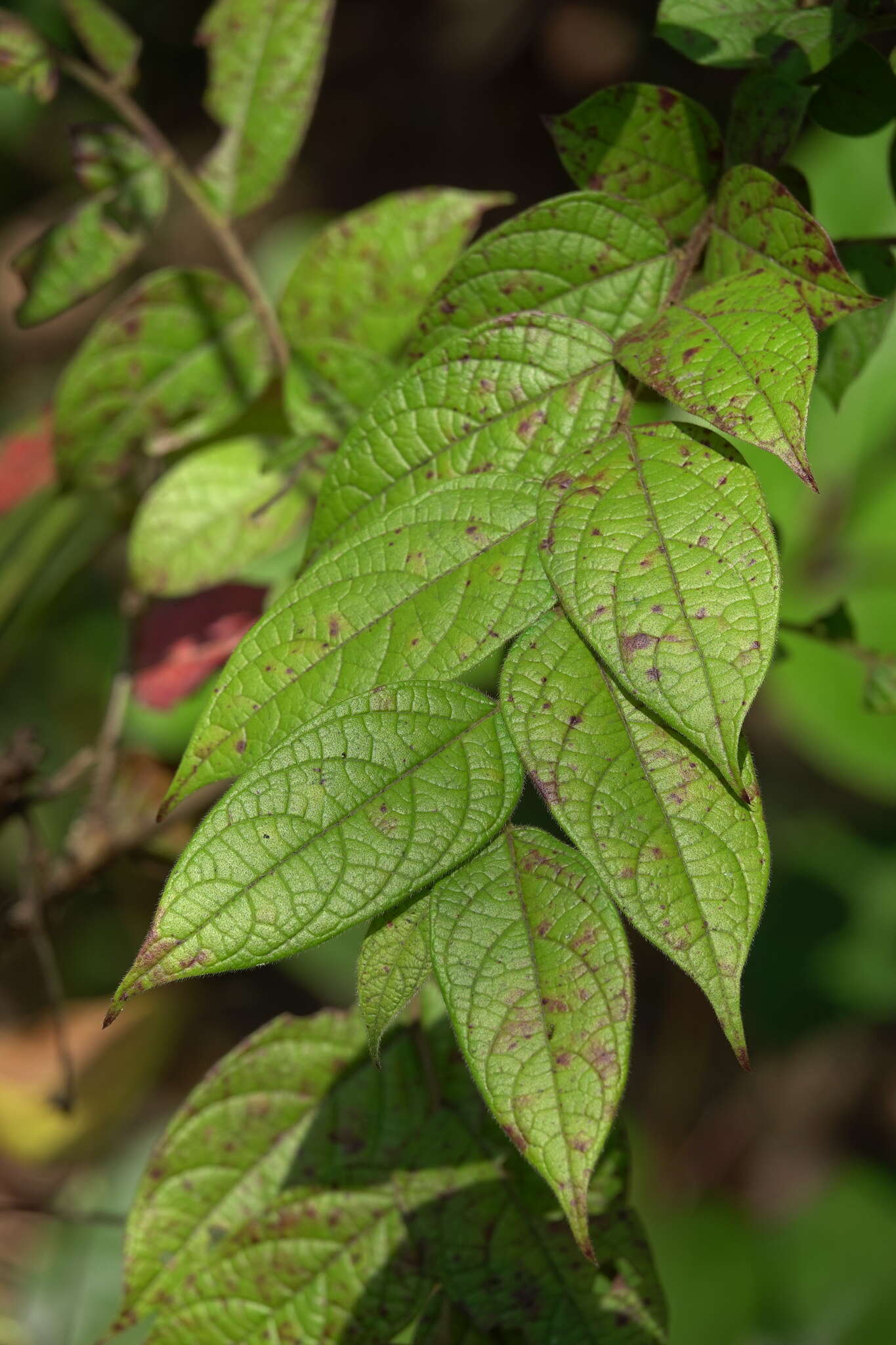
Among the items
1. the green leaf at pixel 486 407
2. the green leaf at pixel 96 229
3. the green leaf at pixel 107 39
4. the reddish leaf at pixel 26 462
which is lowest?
the reddish leaf at pixel 26 462

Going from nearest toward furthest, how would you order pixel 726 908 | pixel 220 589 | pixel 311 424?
pixel 726 908, pixel 311 424, pixel 220 589

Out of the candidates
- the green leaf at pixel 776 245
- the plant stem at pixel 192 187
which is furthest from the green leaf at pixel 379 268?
the green leaf at pixel 776 245

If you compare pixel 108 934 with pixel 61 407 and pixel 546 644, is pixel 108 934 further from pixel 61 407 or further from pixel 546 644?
pixel 546 644

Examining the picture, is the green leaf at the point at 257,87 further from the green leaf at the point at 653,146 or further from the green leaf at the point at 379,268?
the green leaf at the point at 653,146

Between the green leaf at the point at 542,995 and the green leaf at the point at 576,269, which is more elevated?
the green leaf at the point at 576,269

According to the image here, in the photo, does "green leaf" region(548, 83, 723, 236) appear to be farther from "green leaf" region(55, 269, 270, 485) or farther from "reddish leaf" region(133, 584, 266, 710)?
"reddish leaf" region(133, 584, 266, 710)

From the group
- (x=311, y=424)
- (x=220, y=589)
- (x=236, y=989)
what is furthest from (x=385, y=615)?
(x=236, y=989)

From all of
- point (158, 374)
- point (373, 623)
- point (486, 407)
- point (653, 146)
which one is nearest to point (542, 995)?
point (373, 623)
